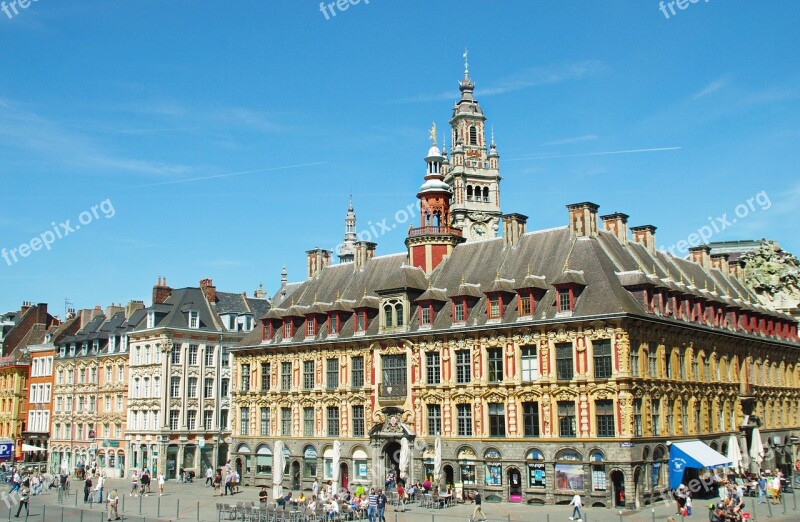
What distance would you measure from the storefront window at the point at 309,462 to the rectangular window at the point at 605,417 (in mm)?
20464

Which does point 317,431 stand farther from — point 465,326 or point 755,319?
point 755,319

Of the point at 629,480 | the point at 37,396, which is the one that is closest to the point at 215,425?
the point at 37,396

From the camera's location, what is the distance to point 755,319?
205ft

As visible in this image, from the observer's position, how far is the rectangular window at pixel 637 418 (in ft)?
148

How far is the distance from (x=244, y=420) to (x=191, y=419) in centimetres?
999

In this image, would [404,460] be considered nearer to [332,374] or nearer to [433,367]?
[433,367]

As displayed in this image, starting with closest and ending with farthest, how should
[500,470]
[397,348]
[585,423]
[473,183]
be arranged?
[585,423] < [500,470] < [397,348] < [473,183]

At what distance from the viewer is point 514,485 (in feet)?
159

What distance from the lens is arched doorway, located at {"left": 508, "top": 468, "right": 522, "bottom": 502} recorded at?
4819cm

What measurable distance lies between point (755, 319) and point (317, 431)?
31.9 m

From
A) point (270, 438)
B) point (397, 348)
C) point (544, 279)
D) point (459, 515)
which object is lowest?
point (459, 515)

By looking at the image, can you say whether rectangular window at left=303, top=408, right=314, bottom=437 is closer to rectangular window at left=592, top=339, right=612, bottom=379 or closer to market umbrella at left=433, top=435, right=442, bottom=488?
market umbrella at left=433, top=435, right=442, bottom=488

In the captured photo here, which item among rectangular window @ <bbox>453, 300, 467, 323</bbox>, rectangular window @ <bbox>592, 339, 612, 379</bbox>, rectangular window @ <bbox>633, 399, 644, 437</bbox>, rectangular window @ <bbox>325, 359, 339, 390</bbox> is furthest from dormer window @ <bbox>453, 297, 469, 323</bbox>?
rectangular window @ <bbox>633, 399, 644, 437</bbox>

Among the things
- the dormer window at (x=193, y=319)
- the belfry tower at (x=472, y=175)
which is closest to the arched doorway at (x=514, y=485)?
the dormer window at (x=193, y=319)
